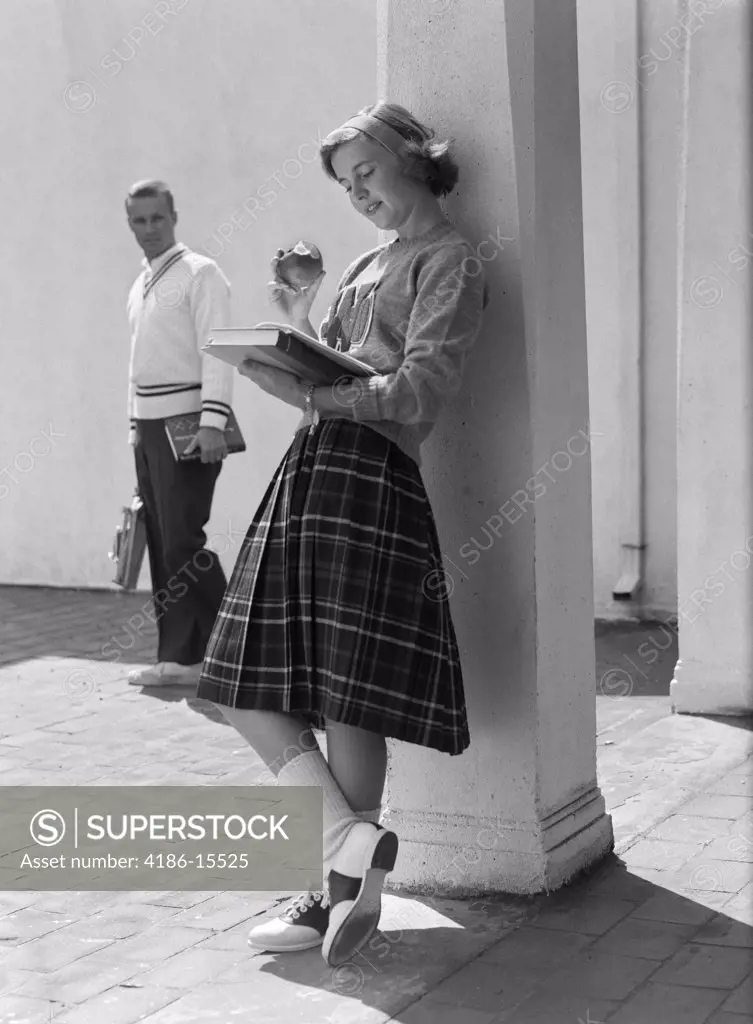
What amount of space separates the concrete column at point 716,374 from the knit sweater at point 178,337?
2.04 meters

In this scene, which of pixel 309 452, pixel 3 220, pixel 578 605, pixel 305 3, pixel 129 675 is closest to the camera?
pixel 309 452

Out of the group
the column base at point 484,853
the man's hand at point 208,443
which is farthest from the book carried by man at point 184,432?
the column base at point 484,853

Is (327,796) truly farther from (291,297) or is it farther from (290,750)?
(291,297)

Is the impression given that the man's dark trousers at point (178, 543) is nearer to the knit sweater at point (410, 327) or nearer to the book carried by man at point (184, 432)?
the book carried by man at point (184, 432)

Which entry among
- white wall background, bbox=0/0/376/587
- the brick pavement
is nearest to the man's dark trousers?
the brick pavement

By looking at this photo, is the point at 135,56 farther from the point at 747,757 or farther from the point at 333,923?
the point at 333,923

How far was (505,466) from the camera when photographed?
4156 mm

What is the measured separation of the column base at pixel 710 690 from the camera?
6.28 m

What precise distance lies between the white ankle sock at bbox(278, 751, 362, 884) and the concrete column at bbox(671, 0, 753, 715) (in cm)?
296

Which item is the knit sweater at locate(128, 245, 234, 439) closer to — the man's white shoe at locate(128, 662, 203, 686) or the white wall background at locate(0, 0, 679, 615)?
the man's white shoe at locate(128, 662, 203, 686)

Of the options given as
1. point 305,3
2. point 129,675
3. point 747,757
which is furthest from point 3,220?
Answer: point 747,757

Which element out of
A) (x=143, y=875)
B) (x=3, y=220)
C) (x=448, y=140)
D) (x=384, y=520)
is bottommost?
(x=143, y=875)

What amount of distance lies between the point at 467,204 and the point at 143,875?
6.89 ft

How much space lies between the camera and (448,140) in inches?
157
